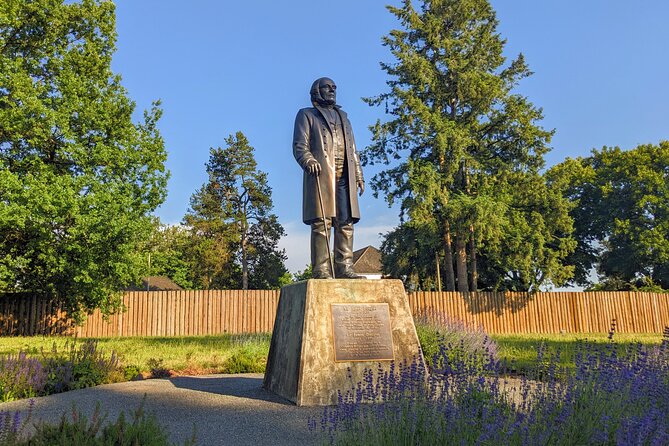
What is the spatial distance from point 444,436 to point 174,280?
58269 millimetres

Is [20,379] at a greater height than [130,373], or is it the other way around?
[20,379]

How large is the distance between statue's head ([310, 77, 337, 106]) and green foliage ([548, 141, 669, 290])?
2980cm

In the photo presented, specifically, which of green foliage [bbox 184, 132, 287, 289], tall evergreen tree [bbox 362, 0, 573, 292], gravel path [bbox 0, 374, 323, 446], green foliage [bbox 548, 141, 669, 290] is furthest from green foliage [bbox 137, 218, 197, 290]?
green foliage [bbox 548, 141, 669, 290]

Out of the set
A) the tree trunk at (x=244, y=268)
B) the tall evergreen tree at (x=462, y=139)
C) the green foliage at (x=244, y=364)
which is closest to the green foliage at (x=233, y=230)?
the tree trunk at (x=244, y=268)

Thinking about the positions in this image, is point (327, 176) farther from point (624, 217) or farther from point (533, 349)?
point (624, 217)

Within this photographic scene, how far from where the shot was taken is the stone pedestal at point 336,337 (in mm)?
6117

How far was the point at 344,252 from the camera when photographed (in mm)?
7352

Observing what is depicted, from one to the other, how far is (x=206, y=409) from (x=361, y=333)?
6.39 feet

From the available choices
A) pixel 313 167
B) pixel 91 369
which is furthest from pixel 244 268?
pixel 313 167

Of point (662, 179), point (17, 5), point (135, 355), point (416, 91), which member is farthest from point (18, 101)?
point (662, 179)

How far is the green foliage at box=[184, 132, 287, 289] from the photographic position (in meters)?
43.2

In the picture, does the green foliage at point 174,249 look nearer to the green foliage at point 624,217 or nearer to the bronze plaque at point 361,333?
the bronze plaque at point 361,333

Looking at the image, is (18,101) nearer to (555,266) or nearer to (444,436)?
(444,436)

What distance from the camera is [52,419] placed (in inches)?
211
